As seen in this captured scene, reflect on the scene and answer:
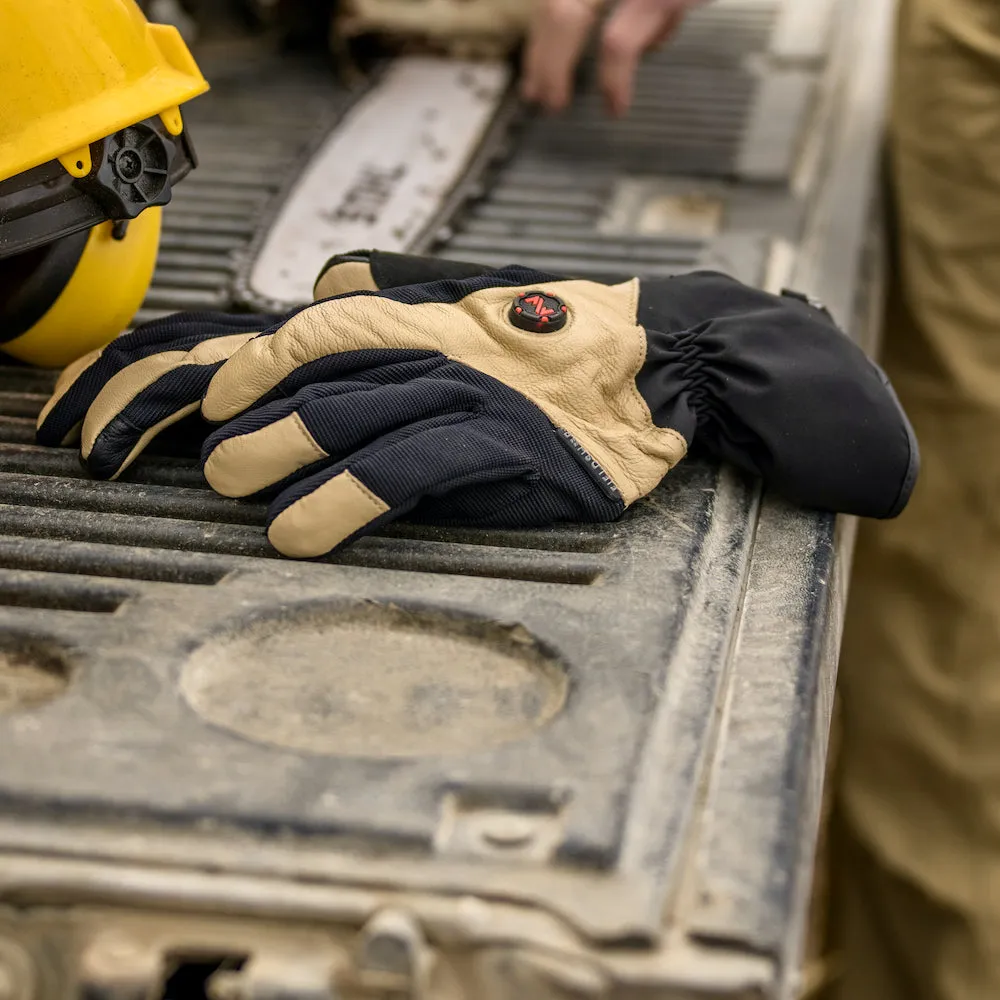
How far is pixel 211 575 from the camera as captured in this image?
1.12m

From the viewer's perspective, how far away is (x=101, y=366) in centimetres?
136

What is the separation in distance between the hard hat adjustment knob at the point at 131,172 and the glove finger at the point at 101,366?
5.0 inches

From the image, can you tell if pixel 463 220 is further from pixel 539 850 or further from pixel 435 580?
pixel 539 850

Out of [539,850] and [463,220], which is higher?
[539,850]

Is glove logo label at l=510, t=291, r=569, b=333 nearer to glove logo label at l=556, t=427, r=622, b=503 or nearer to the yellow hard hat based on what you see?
glove logo label at l=556, t=427, r=622, b=503

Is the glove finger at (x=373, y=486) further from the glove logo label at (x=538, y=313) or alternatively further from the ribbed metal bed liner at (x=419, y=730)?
the glove logo label at (x=538, y=313)

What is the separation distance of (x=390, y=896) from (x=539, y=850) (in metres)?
0.10

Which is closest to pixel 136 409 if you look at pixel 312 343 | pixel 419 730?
pixel 312 343

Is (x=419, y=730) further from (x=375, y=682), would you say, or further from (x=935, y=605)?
(x=935, y=605)

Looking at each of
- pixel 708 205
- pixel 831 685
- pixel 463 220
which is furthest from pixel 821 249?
pixel 831 685

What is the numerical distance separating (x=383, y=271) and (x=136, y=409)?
0.31 metres

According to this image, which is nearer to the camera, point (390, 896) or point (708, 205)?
point (390, 896)

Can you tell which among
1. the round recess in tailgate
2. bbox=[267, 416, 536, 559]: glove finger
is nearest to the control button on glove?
bbox=[267, 416, 536, 559]: glove finger

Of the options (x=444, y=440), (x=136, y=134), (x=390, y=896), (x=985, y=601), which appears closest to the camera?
(x=390, y=896)
